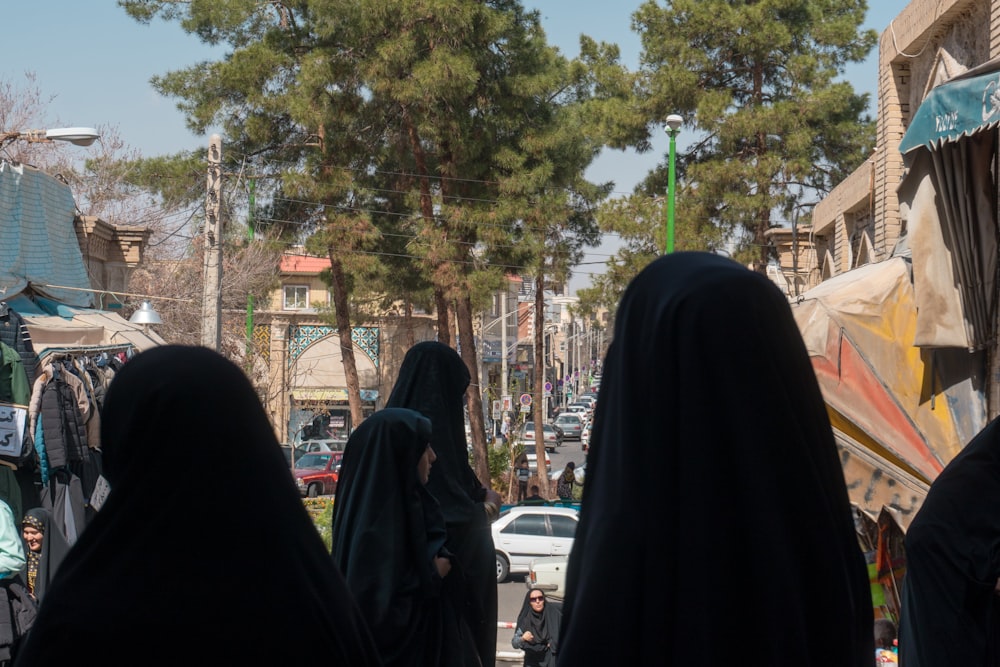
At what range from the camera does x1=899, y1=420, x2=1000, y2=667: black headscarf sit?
359 cm

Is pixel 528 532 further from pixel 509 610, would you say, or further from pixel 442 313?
pixel 442 313

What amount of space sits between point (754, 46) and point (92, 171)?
1726cm

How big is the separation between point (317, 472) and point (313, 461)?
74 centimetres

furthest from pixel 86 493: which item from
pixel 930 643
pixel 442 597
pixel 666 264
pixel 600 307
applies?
pixel 600 307

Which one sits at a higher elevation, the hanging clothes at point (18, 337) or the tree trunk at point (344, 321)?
the tree trunk at point (344, 321)

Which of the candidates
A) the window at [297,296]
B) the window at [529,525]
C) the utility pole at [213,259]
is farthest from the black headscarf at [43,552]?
the window at [297,296]

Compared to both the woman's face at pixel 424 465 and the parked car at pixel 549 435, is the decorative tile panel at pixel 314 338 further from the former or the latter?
the woman's face at pixel 424 465

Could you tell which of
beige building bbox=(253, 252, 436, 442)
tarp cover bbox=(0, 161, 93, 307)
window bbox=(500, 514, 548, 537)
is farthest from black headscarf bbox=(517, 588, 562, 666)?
beige building bbox=(253, 252, 436, 442)

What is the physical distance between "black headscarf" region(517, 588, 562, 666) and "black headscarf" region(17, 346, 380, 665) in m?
8.47

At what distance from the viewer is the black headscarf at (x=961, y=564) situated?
3.59 metres

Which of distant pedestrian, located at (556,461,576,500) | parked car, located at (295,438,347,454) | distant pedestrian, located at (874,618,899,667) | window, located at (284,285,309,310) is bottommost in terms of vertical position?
distant pedestrian, located at (874,618,899,667)

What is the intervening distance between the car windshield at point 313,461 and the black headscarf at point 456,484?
2340cm

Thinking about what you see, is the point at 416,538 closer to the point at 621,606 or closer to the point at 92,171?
the point at 621,606

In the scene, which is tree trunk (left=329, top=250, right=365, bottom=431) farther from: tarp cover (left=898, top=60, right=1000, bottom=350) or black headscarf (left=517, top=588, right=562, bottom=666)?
tarp cover (left=898, top=60, right=1000, bottom=350)
